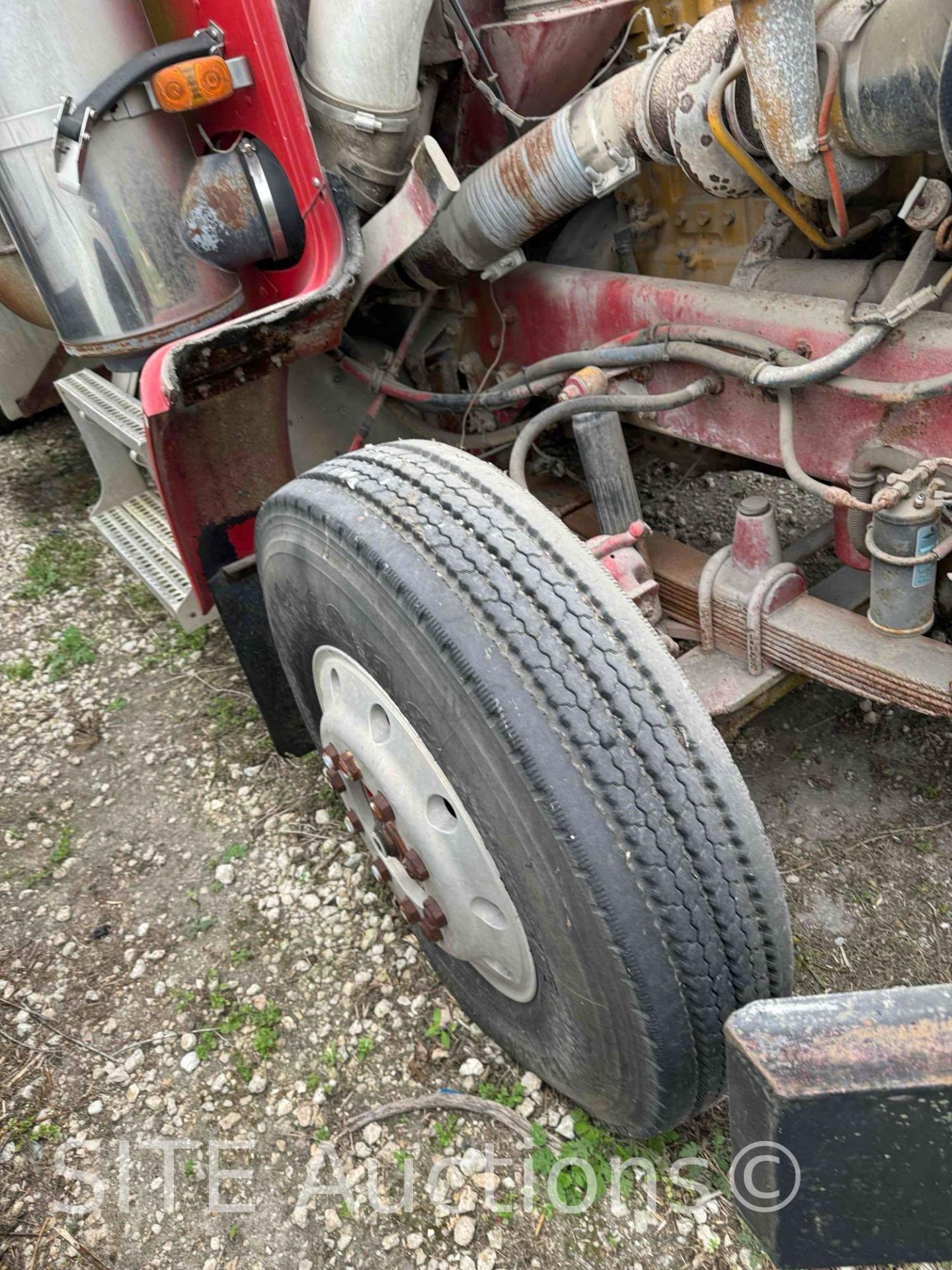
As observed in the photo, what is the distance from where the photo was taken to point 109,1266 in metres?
1.71

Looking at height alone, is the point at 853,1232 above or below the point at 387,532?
below

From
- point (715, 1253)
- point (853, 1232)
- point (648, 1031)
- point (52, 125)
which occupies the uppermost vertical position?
point (52, 125)

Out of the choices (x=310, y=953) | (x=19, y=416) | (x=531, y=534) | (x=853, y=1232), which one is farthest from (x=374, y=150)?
(x=19, y=416)

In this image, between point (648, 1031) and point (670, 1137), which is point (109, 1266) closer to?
point (670, 1137)

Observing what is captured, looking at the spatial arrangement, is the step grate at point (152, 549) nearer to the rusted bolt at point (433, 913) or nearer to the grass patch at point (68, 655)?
the grass patch at point (68, 655)

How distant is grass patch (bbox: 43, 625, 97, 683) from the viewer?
10.6 ft

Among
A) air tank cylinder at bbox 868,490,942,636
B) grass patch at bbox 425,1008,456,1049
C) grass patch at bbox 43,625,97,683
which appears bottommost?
grass patch at bbox 425,1008,456,1049

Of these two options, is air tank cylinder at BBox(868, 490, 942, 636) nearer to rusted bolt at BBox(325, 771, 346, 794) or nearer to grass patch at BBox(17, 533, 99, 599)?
rusted bolt at BBox(325, 771, 346, 794)

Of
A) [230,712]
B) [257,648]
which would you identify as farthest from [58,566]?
[257,648]

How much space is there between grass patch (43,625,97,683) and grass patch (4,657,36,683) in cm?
5

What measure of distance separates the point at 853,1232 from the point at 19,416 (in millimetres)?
4117

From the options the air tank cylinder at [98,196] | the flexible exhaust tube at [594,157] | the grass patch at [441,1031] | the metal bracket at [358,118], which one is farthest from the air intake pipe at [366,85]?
the grass patch at [441,1031]

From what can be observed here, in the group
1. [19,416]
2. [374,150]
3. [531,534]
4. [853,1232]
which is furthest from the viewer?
[19,416]

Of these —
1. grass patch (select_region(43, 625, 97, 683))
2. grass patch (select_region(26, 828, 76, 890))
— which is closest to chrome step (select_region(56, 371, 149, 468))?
grass patch (select_region(43, 625, 97, 683))
